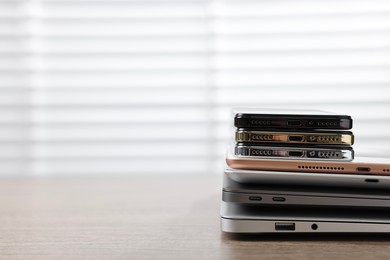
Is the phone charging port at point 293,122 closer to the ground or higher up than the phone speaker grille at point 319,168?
higher up

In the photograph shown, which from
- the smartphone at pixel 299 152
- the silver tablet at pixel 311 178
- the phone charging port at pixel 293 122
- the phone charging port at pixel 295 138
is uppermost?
the phone charging port at pixel 293 122

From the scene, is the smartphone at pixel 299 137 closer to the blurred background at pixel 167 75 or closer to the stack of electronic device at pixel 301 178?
the stack of electronic device at pixel 301 178

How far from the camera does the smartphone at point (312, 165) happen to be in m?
0.58

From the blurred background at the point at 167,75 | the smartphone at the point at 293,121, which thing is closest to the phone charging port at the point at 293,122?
the smartphone at the point at 293,121

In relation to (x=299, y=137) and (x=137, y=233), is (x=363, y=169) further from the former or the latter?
(x=137, y=233)

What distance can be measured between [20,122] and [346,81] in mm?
989

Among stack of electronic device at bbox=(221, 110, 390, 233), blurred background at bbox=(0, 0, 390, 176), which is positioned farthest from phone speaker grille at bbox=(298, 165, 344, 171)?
blurred background at bbox=(0, 0, 390, 176)

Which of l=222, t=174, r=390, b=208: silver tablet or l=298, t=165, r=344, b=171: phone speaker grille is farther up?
l=298, t=165, r=344, b=171: phone speaker grille

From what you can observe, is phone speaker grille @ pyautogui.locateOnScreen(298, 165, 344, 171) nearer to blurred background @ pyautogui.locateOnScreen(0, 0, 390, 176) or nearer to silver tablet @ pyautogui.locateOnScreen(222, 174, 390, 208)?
silver tablet @ pyautogui.locateOnScreen(222, 174, 390, 208)

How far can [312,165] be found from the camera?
581mm

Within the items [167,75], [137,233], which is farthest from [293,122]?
[167,75]

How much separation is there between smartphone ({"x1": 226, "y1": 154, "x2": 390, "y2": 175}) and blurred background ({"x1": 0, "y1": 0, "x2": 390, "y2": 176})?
0.89 metres

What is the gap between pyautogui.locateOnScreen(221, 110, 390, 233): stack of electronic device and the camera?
0.58 m

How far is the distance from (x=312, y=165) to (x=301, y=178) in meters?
0.02
